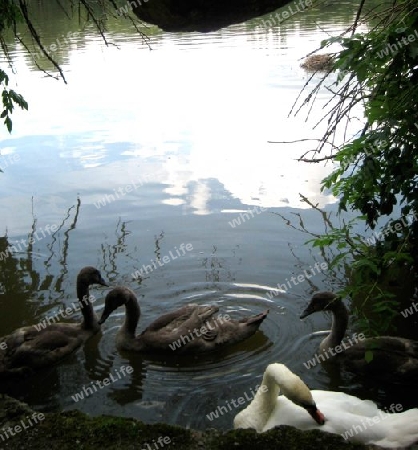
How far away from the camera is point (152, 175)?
39.0ft

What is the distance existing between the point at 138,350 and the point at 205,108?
10.6 m

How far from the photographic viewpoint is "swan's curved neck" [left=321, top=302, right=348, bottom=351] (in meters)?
6.46

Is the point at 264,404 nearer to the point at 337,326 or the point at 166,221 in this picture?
the point at 337,326

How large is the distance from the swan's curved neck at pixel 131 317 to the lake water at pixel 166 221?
0.28 meters

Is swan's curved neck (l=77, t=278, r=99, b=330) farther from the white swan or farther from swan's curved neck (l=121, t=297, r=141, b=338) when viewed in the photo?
the white swan

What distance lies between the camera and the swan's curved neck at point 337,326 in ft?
21.2

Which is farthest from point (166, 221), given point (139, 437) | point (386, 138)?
point (139, 437)

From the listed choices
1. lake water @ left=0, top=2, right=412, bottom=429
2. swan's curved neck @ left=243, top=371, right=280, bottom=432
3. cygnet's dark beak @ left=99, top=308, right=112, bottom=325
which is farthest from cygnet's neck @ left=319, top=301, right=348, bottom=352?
cygnet's dark beak @ left=99, top=308, right=112, bottom=325

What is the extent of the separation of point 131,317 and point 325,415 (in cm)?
306

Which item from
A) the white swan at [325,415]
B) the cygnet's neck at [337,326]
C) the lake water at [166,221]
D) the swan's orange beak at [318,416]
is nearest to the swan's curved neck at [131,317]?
the lake water at [166,221]

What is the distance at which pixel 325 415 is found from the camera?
4500 millimetres

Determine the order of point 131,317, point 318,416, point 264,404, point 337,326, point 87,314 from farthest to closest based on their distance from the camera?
point 87,314
point 131,317
point 337,326
point 264,404
point 318,416

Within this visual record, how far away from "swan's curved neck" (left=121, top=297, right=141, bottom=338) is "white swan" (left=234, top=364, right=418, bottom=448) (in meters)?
2.30

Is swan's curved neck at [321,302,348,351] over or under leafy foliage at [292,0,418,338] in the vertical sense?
under
